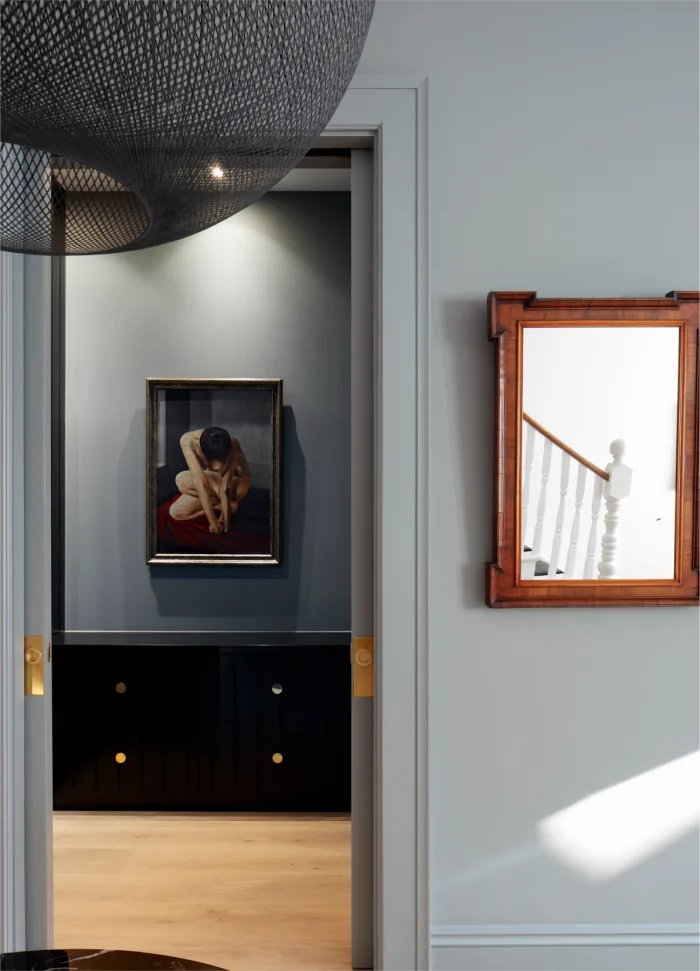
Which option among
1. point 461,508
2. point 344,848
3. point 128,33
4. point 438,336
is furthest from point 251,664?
point 128,33

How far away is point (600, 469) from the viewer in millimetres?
1645

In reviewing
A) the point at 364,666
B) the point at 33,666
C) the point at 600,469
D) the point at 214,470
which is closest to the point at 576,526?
the point at 600,469

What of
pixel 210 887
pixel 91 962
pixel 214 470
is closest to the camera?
pixel 91 962

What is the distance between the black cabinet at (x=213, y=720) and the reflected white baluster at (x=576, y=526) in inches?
51.1

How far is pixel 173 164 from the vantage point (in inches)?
22.4

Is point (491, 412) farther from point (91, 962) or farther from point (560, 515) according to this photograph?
point (91, 962)

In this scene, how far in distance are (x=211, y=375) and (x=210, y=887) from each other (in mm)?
1957

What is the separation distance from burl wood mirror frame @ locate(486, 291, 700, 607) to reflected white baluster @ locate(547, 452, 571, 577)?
0.12 ft

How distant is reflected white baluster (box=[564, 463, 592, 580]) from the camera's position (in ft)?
5.38

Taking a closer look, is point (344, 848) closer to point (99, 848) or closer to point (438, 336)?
point (99, 848)

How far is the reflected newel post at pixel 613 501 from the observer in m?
1.64

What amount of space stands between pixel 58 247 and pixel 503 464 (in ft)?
3.67

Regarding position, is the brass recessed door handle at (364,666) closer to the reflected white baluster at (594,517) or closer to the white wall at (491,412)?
the white wall at (491,412)

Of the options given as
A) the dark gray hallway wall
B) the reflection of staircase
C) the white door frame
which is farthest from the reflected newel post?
the dark gray hallway wall
